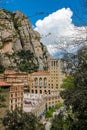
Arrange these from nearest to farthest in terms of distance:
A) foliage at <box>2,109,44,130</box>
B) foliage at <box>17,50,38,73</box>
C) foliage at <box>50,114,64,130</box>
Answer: foliage at <box>2,109,44,130</box>
foliage at <box>50,114,64,130</box>
foliage at <box>17,50,38,73</box>

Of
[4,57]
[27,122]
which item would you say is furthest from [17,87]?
[4,57]

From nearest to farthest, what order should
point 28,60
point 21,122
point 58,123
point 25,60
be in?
point 21,122 < point 58,123 < point 25,60 < point 28,60

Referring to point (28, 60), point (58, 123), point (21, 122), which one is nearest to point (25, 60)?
point (28, 60)

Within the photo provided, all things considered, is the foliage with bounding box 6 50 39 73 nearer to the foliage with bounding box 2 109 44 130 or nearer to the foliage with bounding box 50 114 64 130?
the foliage with bounding box 50 114 64 130

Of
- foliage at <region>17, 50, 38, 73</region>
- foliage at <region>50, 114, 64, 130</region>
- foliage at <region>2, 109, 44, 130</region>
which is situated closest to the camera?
foliage at <region>2, 109, 44, 130</region>

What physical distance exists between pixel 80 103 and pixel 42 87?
2290 inches

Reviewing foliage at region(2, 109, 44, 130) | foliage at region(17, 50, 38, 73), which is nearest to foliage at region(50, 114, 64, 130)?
foliage at region(2, 109, 44, 130)

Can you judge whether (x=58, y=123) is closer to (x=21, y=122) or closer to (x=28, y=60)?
(x=21, y=122)

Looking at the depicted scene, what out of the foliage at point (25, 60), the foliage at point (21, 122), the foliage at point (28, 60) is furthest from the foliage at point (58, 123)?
the foliage at point (28, 60)

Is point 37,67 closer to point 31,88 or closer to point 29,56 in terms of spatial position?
point 29,56

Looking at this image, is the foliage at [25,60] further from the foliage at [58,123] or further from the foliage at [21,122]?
the foliage at [21,122]

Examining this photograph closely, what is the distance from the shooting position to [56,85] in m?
72.0

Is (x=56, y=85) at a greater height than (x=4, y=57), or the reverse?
(x=4, y=57)

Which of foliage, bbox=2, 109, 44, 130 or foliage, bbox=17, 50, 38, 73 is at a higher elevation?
foliage, bbox=17, 50, 38, 73
